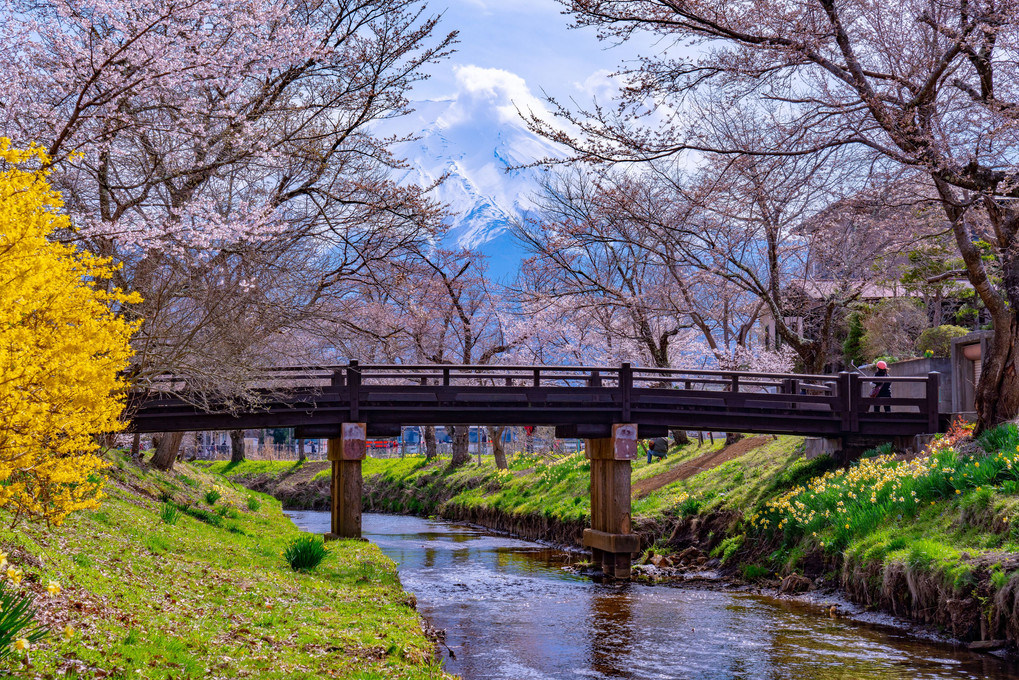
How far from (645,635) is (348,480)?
386 inches

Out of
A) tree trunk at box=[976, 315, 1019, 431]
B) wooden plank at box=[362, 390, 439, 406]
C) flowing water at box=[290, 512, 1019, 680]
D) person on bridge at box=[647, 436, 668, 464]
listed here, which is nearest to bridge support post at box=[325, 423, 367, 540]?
wooden plank at box=[362, 390, 439, 406]

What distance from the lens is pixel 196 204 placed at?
13.6 meters

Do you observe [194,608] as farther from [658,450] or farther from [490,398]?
[658,450]

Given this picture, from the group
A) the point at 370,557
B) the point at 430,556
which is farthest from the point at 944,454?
the point at 430,556

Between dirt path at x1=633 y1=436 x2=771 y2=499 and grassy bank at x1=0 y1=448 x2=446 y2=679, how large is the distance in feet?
48.8

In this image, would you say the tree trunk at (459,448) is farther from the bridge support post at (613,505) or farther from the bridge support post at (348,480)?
the bridge support post at (348,480)

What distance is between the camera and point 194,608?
28.7 feet

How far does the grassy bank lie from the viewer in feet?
22.2

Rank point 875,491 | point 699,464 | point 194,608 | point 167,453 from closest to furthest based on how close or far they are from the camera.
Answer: point 194,608
point 875,491
point 167,453
point 699,464

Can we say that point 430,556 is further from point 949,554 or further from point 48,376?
point 48,376

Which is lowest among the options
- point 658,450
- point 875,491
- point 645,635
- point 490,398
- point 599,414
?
point 645,635

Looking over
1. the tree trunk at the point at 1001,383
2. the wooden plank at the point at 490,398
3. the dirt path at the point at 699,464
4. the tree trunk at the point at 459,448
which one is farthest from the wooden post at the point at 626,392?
the tree trunk at the point at 459,448

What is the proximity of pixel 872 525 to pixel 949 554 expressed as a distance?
332cm

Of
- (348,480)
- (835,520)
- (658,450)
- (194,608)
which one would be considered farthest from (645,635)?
(658,450)
